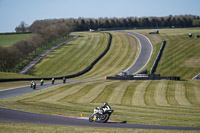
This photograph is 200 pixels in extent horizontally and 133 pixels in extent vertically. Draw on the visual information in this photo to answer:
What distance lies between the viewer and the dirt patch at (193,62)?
88.7m

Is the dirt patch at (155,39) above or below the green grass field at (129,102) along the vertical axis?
above

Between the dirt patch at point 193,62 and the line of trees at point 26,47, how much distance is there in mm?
56768

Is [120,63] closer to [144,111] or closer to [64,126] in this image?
[144,111]

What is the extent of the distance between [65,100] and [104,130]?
2190cm

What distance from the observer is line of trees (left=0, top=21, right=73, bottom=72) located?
112 m

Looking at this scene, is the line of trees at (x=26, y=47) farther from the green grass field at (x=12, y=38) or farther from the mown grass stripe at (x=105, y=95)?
the mown grass stripe at (x=105, y=95)

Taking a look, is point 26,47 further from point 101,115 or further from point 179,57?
point 101,115

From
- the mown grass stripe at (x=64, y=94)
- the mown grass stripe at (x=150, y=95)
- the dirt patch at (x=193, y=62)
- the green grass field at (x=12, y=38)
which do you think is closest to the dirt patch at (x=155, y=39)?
the dirt patch at (x=193, y=62)

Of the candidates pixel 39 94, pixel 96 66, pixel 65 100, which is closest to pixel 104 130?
pixel 65 100

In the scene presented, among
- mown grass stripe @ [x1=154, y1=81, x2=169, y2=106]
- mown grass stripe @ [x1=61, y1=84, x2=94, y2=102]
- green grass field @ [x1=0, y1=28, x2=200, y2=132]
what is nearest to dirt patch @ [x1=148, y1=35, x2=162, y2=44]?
green grass field @ [x1=0, y1=28, x2=200, y2=132]

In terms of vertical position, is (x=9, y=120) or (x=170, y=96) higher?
(x=9, y=120)

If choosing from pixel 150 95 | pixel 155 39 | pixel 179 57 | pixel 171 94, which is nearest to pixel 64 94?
pixel 150 95

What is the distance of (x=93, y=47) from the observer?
5192 inches

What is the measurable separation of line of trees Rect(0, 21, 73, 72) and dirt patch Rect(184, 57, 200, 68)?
56.8 meters
